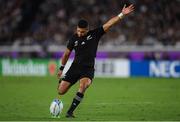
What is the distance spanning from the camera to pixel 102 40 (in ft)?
120

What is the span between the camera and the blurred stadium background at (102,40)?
34.8 m

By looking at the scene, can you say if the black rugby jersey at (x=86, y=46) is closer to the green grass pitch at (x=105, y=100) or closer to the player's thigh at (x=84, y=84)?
the player's thigh at (x=84, y=84)

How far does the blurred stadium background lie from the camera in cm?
3475

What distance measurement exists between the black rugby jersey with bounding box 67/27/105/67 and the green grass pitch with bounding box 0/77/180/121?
1.47 meters

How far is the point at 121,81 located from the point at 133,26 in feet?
17.0

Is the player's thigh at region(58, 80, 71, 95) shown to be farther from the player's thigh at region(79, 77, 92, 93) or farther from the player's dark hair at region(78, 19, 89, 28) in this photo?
the player's dark hair at region(78, 19, 89, 28)

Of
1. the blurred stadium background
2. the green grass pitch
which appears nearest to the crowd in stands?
the blurred stadium background

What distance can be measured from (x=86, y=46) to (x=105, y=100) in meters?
6.09

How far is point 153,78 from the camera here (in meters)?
34.2

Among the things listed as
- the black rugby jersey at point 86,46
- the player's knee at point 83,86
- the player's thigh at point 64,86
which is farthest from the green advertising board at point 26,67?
the player's knee at point 83,86

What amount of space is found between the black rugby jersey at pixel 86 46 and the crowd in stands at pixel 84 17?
19611 millimetres

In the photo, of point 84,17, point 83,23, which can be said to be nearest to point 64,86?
point 83,23

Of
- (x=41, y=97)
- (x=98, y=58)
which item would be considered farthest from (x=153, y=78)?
(x=41, y=97)

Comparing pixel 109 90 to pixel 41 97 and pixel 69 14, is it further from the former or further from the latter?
→ pixel 69 14
